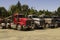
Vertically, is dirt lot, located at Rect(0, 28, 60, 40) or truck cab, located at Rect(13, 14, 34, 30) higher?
truck cab, located at Rect(13, 14, 34, 30)

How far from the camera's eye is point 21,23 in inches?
1027

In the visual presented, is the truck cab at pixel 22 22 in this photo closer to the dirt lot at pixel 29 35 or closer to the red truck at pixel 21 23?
the red truck at pixel 21 23

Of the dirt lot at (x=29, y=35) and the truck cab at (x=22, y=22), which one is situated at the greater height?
the truck cab at (x=22, y=22)

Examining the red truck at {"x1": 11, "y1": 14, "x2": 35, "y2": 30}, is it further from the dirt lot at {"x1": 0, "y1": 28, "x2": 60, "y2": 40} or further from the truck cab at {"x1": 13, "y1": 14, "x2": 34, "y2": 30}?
the dirt lot at {"x1": 0, "y1": 28, "x2": 60, "y2": 40}

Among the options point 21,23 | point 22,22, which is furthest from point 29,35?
point 22,22

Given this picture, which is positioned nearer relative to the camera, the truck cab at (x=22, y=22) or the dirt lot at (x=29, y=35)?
the dirt lot at (x=29, y=35)

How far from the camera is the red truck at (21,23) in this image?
2589 cm

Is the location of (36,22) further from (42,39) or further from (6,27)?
(42,39)

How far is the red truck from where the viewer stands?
2589 centimetres

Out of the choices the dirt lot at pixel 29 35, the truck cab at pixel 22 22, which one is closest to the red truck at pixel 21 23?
the truck cab at pixel 22 22

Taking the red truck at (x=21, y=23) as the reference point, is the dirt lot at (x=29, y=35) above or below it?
below

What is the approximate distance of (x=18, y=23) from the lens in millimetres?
26547

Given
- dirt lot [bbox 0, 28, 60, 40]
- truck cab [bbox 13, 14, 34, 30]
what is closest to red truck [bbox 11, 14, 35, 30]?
truck cab [bbox 13, 14, 34, 30]

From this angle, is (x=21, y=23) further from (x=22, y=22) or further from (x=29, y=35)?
(x=29, y=35)
